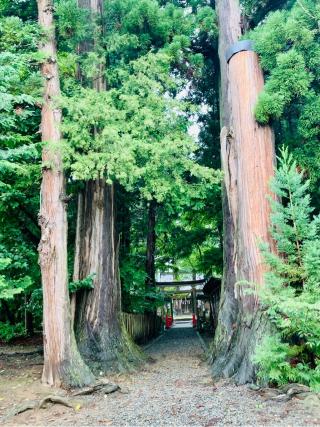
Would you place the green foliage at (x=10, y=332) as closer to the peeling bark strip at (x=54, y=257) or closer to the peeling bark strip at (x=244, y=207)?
the peeling bark strip at (x=54, y=257)

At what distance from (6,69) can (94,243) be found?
346 centimetres

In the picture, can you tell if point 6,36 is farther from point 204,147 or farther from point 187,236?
point 187,236

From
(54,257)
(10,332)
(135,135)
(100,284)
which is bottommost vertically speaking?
(10,332)

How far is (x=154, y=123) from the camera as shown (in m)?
6.48

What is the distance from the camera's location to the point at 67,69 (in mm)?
7699

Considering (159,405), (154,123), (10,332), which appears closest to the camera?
(159,405)

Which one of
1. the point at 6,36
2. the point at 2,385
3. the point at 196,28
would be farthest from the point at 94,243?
the point at 196,28

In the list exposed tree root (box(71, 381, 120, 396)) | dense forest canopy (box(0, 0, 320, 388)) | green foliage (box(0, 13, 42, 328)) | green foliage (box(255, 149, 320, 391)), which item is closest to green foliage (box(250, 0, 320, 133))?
dense forest canopy (box(0, 0, 320, 388))

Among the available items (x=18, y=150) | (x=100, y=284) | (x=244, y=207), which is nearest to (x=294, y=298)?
(x=244, y=207)

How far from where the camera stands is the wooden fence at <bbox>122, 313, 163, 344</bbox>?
10.0 m

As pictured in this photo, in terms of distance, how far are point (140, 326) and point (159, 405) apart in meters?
7.48

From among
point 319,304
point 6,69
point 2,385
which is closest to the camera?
point 319,304

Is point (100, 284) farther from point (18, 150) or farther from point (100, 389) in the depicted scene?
point (18, 150)

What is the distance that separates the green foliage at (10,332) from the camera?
11.6 meters
